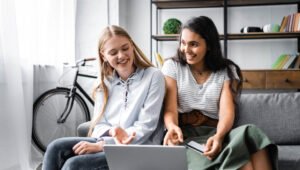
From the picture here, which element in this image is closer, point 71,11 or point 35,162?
point 35,162

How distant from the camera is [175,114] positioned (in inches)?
55.1

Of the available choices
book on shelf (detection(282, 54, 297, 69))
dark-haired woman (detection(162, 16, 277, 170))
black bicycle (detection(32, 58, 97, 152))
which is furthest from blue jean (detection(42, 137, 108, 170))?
book on shelf (detection(282, 54, 297, 69))

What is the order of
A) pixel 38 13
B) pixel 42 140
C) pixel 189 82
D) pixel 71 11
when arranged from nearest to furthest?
1. pixel 189 82
2. pixel 38 13
3. pixel 42 140
4. pixel 71 11

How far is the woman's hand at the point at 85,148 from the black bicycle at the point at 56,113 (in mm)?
1746

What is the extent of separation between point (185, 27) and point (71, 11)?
1.83 metres

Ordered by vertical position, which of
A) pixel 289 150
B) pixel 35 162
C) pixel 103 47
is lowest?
pixel 35 162

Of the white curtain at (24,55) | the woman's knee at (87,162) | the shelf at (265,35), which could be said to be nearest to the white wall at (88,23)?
the white curtain at (24,55)

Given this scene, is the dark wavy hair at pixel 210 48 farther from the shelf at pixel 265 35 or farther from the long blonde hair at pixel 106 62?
the shelf at pixel 265 35

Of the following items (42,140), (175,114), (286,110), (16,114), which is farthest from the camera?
(42,140)

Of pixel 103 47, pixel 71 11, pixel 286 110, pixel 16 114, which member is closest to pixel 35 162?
pixel 16 114

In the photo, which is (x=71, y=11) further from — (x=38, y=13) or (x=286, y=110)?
(x=286, y=110)

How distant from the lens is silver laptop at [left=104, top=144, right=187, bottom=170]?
→ 0.99 metres

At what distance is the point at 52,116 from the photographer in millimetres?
2961

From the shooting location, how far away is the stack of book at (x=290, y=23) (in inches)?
133
